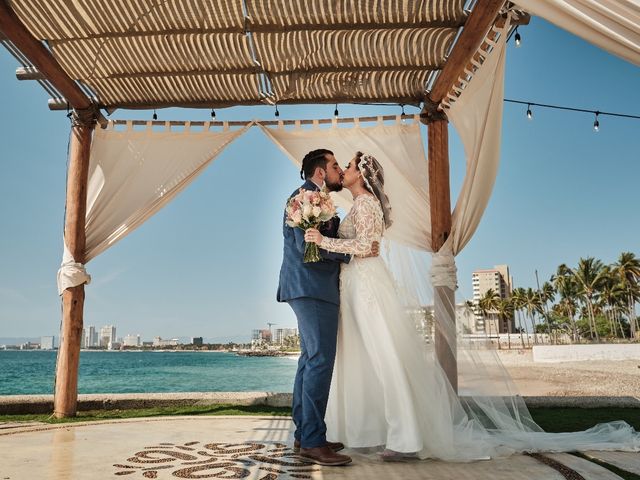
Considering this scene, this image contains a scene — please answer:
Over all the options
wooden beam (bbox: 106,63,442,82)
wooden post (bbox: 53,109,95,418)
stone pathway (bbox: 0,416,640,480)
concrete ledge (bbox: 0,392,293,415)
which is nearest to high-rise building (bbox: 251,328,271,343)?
concrete ledge (bbox: 0,392,293,415)

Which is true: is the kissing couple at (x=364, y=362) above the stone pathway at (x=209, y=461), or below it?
above

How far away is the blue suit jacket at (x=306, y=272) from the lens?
3143 mm

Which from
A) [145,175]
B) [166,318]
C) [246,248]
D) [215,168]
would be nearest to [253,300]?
[246,248]

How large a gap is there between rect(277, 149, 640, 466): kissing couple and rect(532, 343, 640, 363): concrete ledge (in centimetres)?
2937

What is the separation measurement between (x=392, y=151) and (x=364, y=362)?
2.85 meters

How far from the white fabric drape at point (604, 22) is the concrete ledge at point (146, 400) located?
4318 millimetres

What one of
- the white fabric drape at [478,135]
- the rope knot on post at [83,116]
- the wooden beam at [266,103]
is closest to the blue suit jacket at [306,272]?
the white fabric drape at [478,135]

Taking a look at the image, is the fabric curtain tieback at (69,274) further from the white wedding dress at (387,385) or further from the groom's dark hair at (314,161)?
the white wedding dress at (387,385)

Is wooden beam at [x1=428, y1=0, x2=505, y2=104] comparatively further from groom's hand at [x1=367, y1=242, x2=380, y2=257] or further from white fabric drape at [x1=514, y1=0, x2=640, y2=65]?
groom's hand at [x1=367, y1=242, x2=380, y2=257]

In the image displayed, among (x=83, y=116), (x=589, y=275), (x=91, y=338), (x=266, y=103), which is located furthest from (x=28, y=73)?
(x=91, y=338)

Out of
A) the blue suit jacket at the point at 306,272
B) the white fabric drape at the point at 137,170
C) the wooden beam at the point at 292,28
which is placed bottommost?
the blue suit jacket at the point at 306,272

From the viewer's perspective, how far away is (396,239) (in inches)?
213

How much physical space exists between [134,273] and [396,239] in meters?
80.2

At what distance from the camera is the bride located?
3.05 metres
